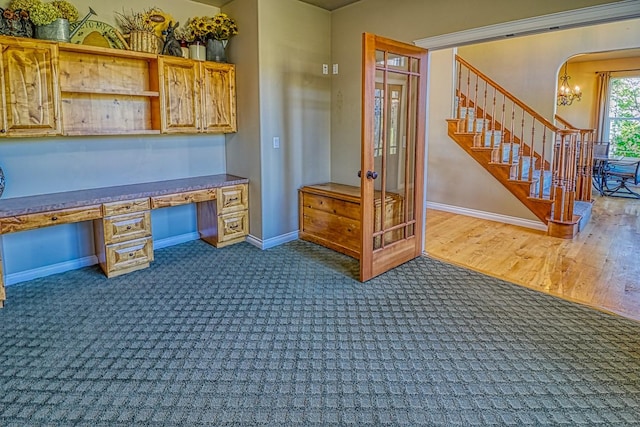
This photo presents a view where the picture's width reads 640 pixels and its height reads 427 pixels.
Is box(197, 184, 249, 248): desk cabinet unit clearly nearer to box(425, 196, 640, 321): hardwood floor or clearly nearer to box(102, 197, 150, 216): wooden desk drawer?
box(102, 197, 150, 216): wooden desk drawer

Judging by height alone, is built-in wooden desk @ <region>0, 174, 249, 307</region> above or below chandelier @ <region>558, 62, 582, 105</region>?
below

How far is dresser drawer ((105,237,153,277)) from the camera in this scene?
3.66m

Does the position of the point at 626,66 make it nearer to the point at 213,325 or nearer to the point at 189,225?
the point at 189,225

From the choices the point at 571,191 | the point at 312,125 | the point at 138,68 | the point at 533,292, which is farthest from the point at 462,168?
the point at 138,68

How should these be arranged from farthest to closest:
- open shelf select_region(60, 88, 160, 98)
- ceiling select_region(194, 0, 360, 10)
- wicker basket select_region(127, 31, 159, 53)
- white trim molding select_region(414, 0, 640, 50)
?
ceiling select_region(194, 0, 360, 10), wicker basket select_region(127, 31, 159, 53), open shelf select_region(60, 88, 160, 98), white trim molding select_region(414, 0, 640, 50)

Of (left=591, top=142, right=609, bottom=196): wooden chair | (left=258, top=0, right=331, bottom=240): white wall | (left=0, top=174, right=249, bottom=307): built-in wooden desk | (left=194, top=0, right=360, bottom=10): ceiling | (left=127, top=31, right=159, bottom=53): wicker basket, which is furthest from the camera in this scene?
(left=591, top=142, right=609, bottom=196): wooden chair

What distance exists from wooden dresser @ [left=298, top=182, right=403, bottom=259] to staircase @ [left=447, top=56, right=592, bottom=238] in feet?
7.85

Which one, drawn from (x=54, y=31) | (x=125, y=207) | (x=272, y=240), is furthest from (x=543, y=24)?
(x=54, y=31)

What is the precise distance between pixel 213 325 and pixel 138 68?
273cm

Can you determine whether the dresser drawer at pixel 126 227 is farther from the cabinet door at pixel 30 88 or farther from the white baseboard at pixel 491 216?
the white baseboard at pixel 491 216

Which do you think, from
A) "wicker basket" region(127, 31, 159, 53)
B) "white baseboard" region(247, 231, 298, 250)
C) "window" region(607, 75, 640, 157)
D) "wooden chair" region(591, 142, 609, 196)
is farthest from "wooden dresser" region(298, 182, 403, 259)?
"window" region(607, 75, 640, 157)

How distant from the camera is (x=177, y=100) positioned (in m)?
4.09

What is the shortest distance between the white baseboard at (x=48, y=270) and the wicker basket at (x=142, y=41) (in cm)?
208

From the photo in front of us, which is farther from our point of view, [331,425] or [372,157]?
[372,157]
